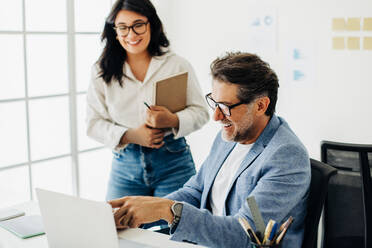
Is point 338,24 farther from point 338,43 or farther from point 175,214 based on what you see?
point 175,214

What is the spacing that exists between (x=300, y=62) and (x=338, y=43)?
0.98 feet

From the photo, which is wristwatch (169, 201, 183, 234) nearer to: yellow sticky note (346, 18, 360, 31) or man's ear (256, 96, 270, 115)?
man's ear (256, 96, 270, 115)

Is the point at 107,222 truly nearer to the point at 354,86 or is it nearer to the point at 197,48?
the point at 354,86

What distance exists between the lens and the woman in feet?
7.91

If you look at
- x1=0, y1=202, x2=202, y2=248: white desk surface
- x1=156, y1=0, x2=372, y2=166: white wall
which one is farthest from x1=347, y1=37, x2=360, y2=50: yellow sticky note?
x1=0, y1=202, x2=202, y2=248: white desk surface

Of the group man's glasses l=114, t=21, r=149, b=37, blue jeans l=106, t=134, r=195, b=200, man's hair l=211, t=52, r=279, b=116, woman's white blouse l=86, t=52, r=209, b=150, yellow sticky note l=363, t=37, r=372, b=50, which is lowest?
blue jeans l=106, t=134, r=195, b=200

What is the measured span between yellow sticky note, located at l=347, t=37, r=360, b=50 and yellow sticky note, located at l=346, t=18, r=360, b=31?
2.5 inches

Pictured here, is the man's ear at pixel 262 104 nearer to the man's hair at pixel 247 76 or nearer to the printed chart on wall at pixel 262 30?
the man's hair at pixel 247 76

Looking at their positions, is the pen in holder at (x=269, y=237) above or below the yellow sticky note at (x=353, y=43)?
below

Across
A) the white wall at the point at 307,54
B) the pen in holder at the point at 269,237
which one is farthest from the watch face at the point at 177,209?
the white wall at the point at 307,54

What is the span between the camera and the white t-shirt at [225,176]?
183 centimetres

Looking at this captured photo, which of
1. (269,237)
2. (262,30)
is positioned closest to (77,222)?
(269,237)

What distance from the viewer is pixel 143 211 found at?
1.47 metres

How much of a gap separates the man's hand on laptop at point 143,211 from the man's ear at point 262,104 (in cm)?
48
